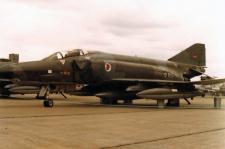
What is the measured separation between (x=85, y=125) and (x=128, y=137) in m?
1.82

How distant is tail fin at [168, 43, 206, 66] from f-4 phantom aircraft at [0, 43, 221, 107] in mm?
1598

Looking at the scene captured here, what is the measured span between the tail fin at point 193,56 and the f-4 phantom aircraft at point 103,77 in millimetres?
1598

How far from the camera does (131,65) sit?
18516 millimetres

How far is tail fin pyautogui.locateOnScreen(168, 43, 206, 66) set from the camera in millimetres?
22859

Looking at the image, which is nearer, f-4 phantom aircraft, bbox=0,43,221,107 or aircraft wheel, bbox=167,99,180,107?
f-4 phantom aircraft, bbox=0,43,221,107

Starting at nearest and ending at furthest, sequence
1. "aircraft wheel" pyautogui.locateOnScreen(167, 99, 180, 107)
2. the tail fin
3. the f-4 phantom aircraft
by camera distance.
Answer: the f-4 phantom aircraft → "aircraft wheel" pyautogui.locateOnScreen(167, 99, 180, 107) → the tail fin

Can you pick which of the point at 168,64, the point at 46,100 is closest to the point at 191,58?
the point at 168,64

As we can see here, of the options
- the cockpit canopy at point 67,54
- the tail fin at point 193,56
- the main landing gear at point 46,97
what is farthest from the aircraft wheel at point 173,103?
the main landing gear at point 46,97

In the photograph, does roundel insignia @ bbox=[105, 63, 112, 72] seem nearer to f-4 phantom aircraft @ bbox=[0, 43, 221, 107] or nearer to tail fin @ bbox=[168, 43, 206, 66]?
f-4 phantom aircraft @ bbox=[0, 43, 221, 107]

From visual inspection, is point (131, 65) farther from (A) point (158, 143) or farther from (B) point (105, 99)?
(A) point (158, 143)

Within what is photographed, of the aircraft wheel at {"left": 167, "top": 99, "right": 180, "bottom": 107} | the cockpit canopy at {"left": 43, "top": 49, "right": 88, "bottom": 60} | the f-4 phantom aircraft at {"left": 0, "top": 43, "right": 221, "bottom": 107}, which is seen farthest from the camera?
the aircraft wheel at {"left": 167, "top": 99, "right": 180, "bottom": 107}

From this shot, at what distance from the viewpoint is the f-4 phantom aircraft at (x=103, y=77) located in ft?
47.5

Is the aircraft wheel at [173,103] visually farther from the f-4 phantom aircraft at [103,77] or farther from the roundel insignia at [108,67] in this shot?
the roundel insignia at [108,67]

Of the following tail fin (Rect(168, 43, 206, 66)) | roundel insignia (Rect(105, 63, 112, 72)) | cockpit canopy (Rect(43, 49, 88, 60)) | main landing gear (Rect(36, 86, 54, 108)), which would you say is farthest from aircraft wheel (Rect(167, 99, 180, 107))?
main landing gear (Rect(36, 86, 54, 108))
